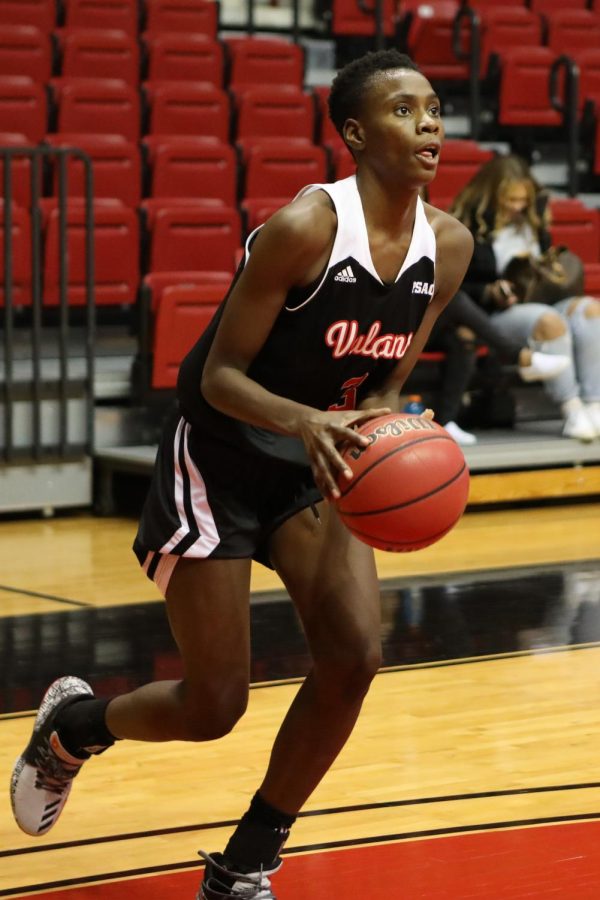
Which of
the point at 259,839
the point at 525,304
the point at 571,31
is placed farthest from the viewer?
the point at 571,31

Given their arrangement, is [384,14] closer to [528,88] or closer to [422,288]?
[528,88]

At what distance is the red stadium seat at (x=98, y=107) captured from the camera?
8117 millimetres

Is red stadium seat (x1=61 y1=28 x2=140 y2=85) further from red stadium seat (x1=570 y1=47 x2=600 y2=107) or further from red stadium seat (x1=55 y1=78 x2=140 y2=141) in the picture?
red stadium seat (x1=570 y1=47 x2=600 y2=107)

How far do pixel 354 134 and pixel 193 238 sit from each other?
483 cm

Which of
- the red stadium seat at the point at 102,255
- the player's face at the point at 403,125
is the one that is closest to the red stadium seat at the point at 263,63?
the red stadium seat at the point at 102,255

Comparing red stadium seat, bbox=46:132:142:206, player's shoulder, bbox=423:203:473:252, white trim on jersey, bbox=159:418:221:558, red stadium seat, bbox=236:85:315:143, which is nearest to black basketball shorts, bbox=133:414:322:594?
white trim on jersey, bbox=159:418:221:558

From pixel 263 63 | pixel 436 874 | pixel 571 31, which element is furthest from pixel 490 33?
pixel 436 874

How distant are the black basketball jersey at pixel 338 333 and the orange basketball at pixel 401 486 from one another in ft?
0.63

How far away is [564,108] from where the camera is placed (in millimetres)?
9766

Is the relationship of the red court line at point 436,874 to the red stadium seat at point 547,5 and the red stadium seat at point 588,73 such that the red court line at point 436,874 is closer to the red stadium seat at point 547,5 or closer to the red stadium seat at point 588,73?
the red stadium seat at point 588,73

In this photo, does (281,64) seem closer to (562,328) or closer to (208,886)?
(562,328)

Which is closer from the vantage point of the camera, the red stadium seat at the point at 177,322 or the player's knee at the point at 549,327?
the red stadium seat at the point at 177,322

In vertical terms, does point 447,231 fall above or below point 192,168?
above

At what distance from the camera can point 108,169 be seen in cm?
777
